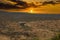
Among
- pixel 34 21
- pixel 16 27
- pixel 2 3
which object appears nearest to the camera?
pixel 16 27

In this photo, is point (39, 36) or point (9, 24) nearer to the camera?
point (39, 36)

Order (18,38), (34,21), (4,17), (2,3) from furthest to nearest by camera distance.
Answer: (2,3), (4,17), (34,21), (18,38)

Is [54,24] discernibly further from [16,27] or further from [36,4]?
[36,4]

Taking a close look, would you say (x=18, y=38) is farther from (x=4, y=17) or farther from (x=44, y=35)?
(x=4, y=17)

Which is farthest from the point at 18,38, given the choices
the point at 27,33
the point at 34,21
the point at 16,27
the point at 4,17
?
the point at 4,17

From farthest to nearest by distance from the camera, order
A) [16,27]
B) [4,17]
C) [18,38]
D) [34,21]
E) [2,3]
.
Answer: [2,3], [4,17], [34,21], [16,27], [18,38]

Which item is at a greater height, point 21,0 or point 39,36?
point 21,0

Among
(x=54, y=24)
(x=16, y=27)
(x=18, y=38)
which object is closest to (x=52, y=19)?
(x=54, y=24)
